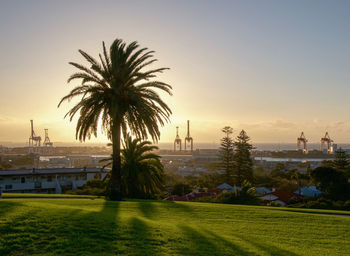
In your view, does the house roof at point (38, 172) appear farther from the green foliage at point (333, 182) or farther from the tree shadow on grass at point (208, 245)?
the tree shadow on grass at point (208, 245)

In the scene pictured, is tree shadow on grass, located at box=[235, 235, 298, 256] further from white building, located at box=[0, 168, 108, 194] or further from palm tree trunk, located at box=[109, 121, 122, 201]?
white building, located at box=[0, 168, 108, 194]

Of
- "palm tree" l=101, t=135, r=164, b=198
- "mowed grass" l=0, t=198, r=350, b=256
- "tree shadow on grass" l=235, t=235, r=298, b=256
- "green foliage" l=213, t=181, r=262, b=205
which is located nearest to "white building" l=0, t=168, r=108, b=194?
"palm tree" l=101, t=135, r=164, b=198

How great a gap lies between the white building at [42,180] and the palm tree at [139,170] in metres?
13.4

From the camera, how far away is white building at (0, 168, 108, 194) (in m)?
30.5

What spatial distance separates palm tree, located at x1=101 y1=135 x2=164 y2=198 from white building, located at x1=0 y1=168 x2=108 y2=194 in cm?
1339

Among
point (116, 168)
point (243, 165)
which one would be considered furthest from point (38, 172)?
point (243, 165)

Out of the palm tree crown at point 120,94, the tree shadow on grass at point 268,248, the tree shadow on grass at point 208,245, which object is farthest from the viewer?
the palm tree crown at point 120,94

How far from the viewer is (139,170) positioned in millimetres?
20609

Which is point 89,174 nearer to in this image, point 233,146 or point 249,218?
point 233,146

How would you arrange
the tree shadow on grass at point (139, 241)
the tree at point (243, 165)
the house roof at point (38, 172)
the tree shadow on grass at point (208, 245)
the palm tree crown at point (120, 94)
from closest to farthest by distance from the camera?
the tree shadow on grass at point (139, 241), the tree shadow on grass at point (208, 245), the palm tree crown at point (120, 94), the house roof at point (38, 172), the tree at point (243, 165)

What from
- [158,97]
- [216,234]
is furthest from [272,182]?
[216,234]

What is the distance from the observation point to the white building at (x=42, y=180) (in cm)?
3045

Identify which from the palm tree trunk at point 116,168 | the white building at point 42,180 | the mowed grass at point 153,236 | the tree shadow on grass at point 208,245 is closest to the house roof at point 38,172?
the white building at point 42,180

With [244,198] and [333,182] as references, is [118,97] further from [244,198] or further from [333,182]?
[333,182]
